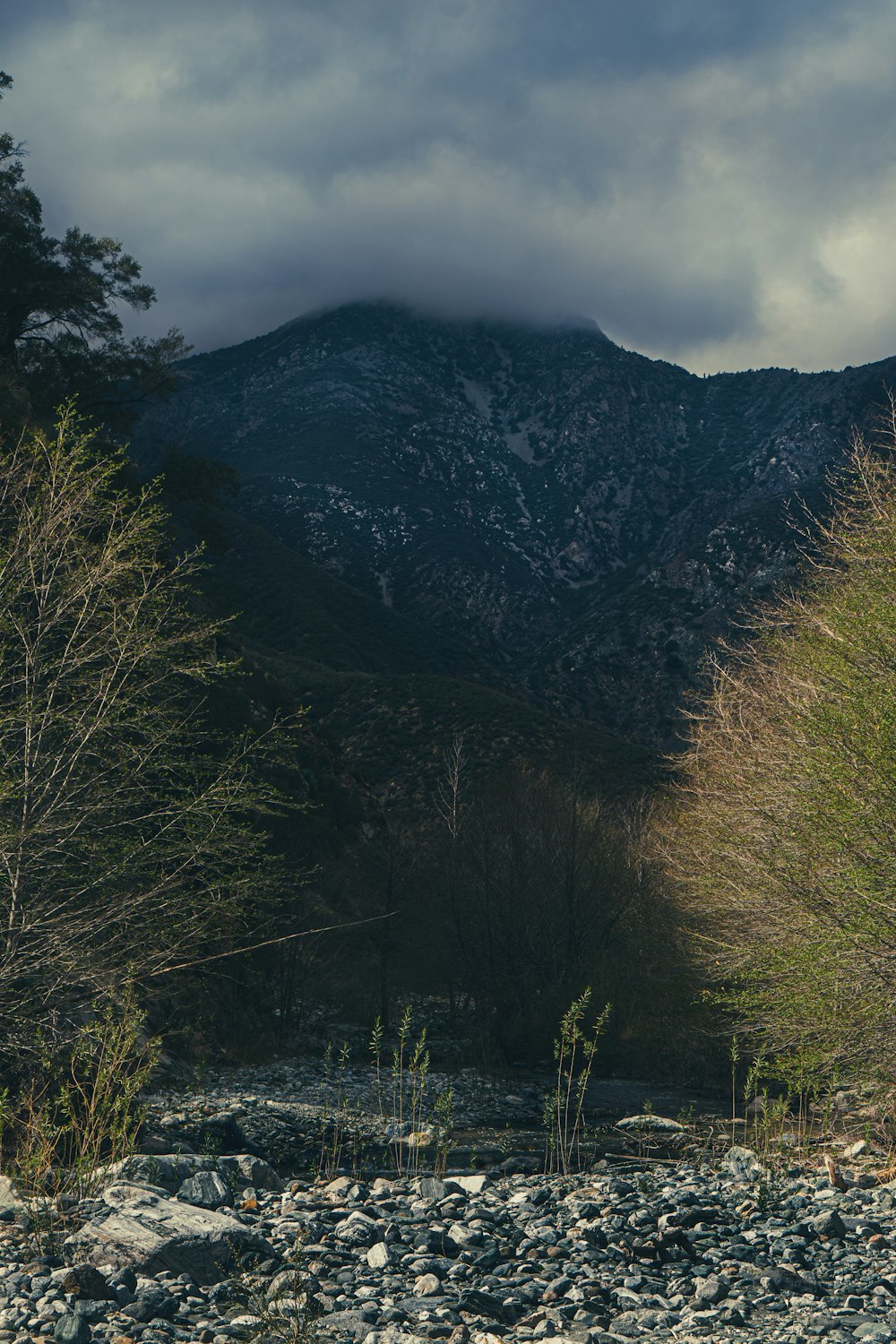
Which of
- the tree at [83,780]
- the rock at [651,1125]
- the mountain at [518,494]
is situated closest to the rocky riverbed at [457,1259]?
the tree at [83,780]

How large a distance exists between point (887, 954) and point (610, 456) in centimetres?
15016

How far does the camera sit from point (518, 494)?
148m

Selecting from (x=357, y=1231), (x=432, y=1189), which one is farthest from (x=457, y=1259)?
(x=432, y=1189)

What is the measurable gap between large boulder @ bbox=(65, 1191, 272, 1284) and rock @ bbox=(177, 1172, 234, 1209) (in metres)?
1.44

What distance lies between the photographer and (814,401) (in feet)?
423

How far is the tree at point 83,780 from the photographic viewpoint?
1209 centimetres

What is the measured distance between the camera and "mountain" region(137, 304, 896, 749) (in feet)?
293

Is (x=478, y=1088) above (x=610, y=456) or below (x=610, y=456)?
below

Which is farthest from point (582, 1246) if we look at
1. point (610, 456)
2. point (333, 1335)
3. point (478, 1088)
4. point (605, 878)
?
point (610, 456)

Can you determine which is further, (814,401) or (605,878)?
(814,401)

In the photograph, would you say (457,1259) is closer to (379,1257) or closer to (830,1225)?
(379,1257)

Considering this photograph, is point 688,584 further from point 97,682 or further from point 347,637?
point 97,682

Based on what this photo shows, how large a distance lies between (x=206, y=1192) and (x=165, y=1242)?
2.39 meters

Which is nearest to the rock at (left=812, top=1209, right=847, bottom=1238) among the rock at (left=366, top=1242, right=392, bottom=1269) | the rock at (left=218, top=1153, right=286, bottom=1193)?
the rock at (left=366, top=1242, right=392, bottom=1269)
